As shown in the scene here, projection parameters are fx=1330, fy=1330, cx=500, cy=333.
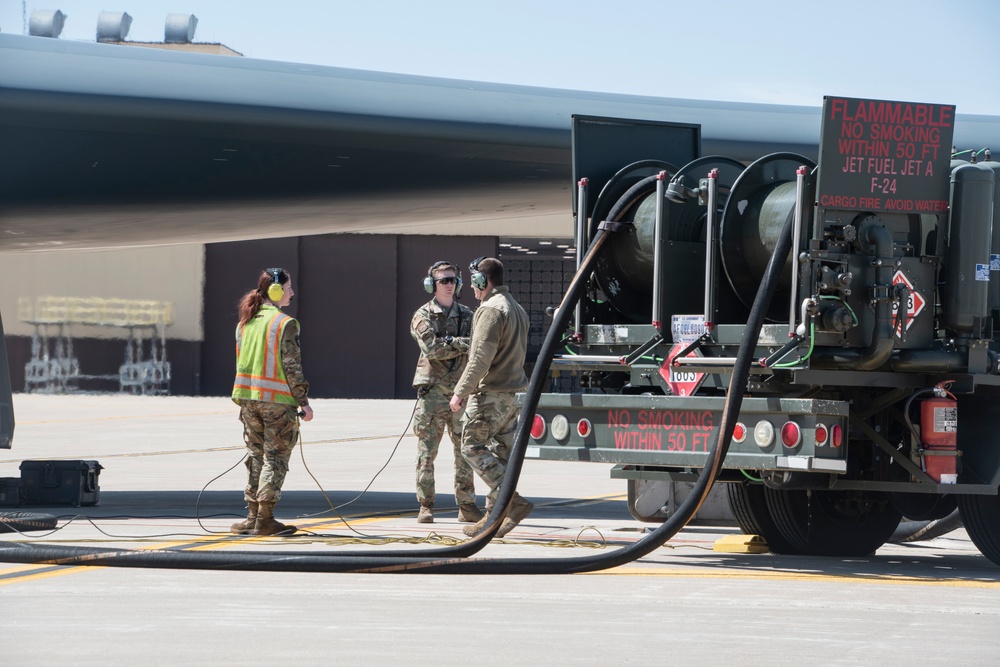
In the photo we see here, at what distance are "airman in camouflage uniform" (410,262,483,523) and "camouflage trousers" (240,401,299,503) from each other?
→ 4.61 feet

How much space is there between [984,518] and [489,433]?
11.7ft

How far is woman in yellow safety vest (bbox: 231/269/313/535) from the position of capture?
9.91 metres

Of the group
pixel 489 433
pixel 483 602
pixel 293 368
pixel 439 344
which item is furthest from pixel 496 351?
pixel 483 602

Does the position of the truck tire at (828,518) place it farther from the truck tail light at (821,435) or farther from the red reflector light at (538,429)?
the red reflector light at (538,429)

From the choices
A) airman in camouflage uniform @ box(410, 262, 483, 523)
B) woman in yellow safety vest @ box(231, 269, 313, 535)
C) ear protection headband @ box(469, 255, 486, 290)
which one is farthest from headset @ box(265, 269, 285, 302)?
ear protection headband @ box(469, 255, 486, 290)

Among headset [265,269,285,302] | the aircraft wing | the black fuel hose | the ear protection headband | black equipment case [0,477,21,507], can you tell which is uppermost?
the aircraft wing

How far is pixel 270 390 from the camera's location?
32.7ft

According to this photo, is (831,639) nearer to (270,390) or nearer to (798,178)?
(798,178)

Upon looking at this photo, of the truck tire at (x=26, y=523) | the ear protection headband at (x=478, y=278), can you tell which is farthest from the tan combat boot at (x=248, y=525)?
the ear protection headband at (x=478, y=278)

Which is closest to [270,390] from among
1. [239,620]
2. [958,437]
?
[239,620]

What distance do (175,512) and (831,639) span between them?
726 centimetres

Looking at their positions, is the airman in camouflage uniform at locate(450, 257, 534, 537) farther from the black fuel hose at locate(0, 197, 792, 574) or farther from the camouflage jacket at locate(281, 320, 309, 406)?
the black fuel hose at locate(0, 197, 792, 574)

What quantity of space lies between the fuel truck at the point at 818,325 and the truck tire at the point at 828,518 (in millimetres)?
56

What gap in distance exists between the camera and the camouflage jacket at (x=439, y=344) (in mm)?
11125
